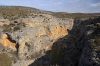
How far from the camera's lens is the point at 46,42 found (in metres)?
67.8

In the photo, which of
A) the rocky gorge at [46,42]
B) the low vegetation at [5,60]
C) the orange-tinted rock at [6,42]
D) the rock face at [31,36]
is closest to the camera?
the rocky gorge at [46,42]

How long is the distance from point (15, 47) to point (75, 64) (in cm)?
2080

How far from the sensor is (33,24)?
231 ft

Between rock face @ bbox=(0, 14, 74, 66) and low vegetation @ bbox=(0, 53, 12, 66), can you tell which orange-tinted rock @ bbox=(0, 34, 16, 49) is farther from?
low vegetation @ bbox=(0, 53, 12, 66)

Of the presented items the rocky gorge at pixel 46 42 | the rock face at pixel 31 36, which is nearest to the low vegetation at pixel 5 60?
the rocky gorge at pixel 46 42

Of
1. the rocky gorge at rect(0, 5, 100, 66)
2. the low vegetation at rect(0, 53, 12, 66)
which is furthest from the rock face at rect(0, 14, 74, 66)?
the low vegetation at rect(0, 53, 12, 66)

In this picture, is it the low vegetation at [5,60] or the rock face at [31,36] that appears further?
the rock face at [31,36]

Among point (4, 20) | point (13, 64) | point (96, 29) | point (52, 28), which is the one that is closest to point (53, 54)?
point (13, 64)

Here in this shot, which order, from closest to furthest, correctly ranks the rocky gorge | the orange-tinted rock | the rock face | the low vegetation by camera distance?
the rocky gorge
the low vegetation
the rock face
the orange-tinted rock

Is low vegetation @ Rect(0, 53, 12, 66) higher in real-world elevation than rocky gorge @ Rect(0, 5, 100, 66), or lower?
lower

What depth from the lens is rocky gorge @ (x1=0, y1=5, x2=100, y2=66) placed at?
46688mm

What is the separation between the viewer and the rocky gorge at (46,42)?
153 ft

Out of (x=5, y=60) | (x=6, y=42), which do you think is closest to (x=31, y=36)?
(x=6, y=42)

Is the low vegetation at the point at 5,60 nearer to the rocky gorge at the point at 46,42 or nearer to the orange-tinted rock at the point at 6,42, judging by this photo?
the rocky gorge at the point at 46,42
